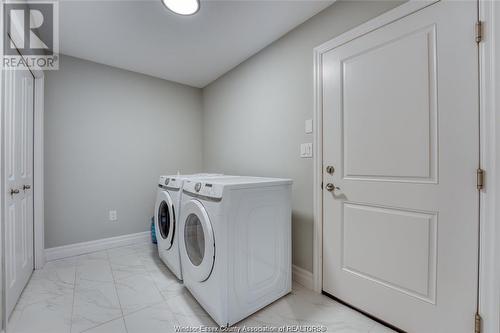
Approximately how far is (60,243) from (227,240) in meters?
2.17

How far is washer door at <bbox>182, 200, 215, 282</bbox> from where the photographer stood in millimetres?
1376

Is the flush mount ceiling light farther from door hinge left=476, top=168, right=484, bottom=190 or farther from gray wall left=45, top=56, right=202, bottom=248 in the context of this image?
door hinge left=476, top=168, right=484, bottom=190

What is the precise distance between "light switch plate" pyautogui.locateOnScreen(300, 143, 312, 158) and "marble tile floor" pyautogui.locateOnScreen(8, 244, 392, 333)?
1074mm

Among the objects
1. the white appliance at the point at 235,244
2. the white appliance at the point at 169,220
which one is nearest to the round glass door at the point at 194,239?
the white appliance at the point at 235,244

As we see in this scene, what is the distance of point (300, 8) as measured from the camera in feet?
5.57

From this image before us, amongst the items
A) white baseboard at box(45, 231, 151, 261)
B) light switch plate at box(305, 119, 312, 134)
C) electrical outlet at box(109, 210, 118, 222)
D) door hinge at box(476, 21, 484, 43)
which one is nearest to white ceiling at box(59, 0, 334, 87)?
light switch plate at box(305, 119, 312, 134)

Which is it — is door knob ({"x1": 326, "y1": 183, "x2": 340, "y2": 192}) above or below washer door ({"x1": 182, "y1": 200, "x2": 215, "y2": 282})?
above

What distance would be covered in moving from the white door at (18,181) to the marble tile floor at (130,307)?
160mm

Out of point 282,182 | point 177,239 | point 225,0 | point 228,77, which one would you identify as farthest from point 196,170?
point 225,0

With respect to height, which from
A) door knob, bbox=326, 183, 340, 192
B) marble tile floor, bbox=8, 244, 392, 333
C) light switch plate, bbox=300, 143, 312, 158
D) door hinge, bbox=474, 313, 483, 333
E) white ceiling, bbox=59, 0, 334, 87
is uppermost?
white ceiling, bbox=59, 0, 334, 87

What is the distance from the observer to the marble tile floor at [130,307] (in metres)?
1.37

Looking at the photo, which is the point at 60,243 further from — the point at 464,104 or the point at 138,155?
the point at 464,104

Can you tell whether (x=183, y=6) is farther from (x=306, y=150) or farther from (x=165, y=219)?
(x=165, y=219)

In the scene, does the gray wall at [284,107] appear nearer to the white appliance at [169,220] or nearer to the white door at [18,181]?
the white appliance at [169,220]
